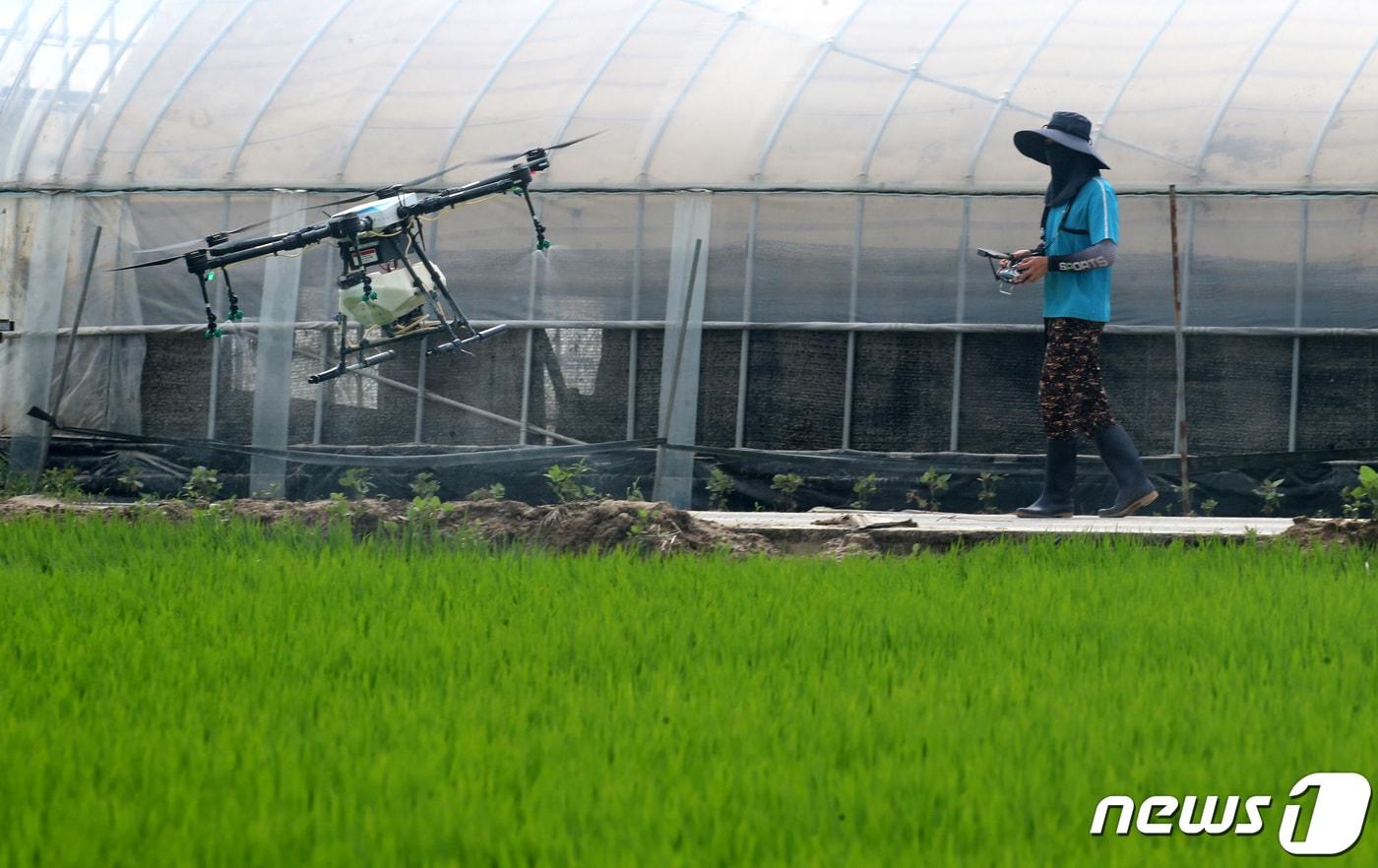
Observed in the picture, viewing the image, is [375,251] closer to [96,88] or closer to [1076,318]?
[96,88]

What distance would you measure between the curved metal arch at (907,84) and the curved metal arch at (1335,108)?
8.67 ft

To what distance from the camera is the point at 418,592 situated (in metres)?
Answer: 5.46

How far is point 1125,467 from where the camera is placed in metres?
8.25

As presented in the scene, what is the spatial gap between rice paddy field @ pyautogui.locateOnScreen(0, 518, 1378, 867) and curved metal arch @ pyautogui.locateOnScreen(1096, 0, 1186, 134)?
20.2 feet

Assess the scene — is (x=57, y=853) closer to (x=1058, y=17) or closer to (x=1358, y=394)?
(x=1358, y=394)

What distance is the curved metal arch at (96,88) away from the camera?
12805 mm

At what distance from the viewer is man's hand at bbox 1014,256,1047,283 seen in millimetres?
8266

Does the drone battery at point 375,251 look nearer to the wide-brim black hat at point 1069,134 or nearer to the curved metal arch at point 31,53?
the wide-brim black hat at point 1069,134

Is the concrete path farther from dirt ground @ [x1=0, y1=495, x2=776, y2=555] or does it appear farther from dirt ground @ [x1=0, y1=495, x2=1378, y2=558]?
dirt ground @ [x1=0, y1=495, x2=776, y2=555]

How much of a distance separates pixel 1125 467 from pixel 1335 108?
439cm

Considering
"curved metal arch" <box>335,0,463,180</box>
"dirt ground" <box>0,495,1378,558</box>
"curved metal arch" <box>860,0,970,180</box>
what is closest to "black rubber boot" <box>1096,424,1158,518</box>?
"dirt ground" <box>0,495,1378,558</box>

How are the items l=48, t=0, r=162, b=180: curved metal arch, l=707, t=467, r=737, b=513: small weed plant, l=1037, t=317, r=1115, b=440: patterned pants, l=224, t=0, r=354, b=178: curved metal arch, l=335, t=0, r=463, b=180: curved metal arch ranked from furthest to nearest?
l=48, t=0, r=162, b=180: curved metal arch < l=224, t=0, r=354, b=178: curved metal arch < l=335, t=0, r=463, b=180: curved metal arch < l=707, t=467, r=737, b=513: small weed plant < l=1037, t=317, r=1115, b=440: patterned pants

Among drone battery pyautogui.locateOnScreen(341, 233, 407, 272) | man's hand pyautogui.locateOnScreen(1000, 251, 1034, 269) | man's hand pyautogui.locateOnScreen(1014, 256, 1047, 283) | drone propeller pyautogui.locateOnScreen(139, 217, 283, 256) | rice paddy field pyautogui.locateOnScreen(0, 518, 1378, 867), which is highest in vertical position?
drone propeller pyautogui.locateOnScreen(139, 217, 283, 256)

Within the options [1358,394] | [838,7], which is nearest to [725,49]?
[838,7]
